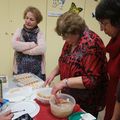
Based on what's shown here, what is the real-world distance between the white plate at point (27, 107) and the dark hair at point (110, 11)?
0.79m

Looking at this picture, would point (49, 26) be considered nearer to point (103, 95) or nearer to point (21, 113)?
point (103, 95)

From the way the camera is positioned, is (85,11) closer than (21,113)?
No

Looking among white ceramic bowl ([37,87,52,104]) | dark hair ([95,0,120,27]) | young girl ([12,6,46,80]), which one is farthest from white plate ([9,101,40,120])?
young girl ([12,6,46,80])

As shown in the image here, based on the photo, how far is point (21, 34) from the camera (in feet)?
9.11

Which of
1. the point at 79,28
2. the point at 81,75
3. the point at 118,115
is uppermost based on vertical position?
the point at 79,28

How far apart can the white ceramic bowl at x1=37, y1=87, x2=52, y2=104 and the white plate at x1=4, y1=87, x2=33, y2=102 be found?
0.32ft

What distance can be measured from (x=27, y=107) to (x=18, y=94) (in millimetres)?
222

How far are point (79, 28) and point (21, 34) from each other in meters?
1.25

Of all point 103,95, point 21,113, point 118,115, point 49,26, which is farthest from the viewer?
point 49,26

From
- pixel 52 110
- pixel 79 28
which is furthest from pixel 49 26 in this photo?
pixel 52 110

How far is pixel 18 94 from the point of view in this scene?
1.80 meters

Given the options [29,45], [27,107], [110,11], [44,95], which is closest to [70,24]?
[110,11]

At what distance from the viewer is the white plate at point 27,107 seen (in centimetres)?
153

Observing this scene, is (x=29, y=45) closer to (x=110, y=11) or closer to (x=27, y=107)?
(x=27, y=107)
